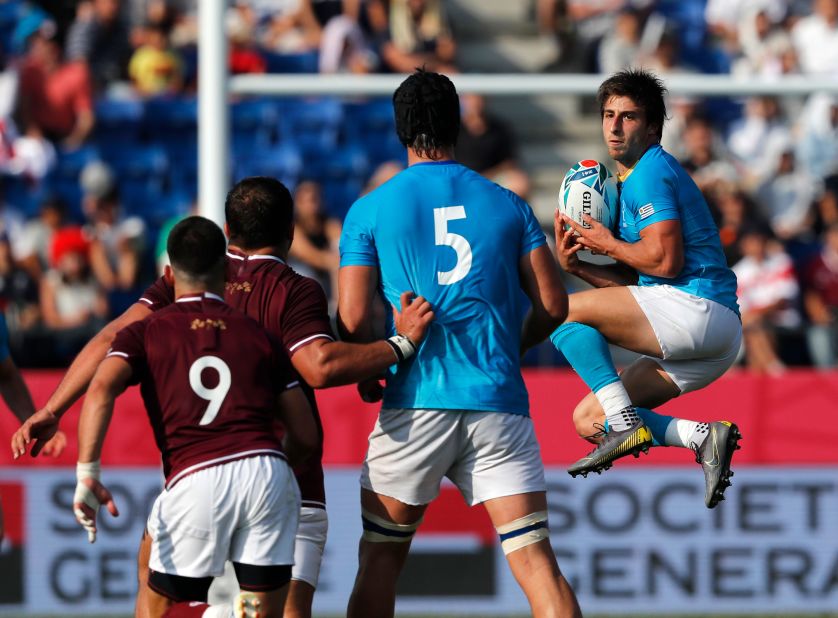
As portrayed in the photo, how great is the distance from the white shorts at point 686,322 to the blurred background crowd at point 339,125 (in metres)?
5.10

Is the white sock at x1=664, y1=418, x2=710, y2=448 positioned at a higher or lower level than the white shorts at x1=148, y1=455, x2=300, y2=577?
higher

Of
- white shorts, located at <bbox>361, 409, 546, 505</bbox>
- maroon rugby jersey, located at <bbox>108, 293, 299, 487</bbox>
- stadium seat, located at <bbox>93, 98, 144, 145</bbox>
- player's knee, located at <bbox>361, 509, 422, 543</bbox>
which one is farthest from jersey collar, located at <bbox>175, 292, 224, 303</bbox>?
stadium seat, located at <bbox>93, 98, 144, 145</bbox>

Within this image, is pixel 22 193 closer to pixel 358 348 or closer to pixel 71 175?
pixel 71 175

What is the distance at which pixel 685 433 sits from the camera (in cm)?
578

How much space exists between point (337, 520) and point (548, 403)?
4.86 feet

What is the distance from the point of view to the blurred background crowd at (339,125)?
36.4ft

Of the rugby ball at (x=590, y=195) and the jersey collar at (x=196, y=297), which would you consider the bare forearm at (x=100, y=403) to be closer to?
the jersey collar at (x=196, y=297)

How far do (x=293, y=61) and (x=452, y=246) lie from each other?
8212mm

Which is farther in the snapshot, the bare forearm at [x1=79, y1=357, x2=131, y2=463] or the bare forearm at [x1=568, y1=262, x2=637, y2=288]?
the bare forearm at [x1=568, y1=262, x2=637, y2=288]

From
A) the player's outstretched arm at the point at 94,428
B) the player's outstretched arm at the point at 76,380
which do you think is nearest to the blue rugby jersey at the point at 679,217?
the player's outstretched arm at the point at 76,380

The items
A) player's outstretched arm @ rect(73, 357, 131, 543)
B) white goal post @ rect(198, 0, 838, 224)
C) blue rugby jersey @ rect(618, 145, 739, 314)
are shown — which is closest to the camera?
player's outstretched arm @ rect(73, 357, 131, 543)

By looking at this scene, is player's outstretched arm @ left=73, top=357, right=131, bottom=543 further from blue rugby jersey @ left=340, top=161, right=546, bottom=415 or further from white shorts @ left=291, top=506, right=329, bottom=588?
blue rugby jersey @ left=340, top=161, right=546, bottom=415

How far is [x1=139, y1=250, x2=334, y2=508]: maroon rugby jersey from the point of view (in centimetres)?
537

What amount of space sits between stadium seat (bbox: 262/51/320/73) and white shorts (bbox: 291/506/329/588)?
8.21 meters
